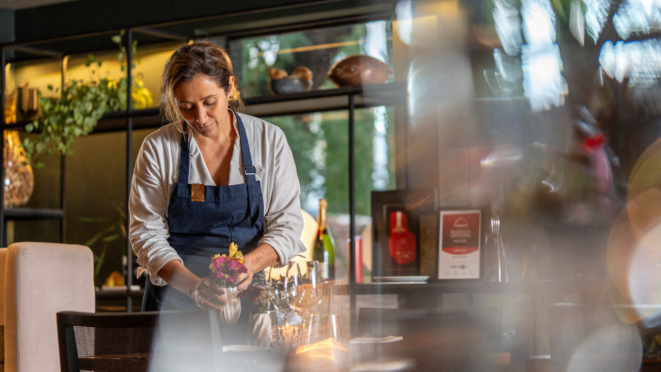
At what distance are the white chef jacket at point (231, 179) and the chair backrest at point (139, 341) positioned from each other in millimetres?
552

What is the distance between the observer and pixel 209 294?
127cm

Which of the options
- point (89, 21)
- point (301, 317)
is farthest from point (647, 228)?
point (89, 21)

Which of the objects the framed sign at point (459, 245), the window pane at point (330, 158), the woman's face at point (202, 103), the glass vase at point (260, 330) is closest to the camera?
the glass vase at point (260, 330)

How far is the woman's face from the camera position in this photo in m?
1.61

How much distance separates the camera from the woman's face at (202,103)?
5.29 ft

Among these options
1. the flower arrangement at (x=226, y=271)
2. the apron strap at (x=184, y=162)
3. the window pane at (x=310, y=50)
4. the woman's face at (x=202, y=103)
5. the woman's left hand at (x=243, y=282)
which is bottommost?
the woman's left hand at (x=243, y=282)

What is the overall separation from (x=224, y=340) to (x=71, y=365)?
11.8 inches

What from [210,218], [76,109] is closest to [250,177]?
[210,218]

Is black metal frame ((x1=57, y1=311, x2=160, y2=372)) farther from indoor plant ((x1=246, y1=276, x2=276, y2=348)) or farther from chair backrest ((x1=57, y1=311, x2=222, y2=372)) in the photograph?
indoor plant ((x1=246, y1=276, x2=276, y2=348))

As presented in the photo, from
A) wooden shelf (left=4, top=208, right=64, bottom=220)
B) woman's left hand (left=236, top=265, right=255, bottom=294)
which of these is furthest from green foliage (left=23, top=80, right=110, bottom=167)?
woman's left hand (left=236, top=265, right=255, bottom=294)

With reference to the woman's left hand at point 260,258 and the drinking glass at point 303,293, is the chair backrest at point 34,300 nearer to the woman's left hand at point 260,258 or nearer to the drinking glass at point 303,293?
the woman's left hand at point 260,258

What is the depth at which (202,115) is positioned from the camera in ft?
5.32

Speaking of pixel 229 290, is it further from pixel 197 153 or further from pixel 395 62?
pixel 395 62

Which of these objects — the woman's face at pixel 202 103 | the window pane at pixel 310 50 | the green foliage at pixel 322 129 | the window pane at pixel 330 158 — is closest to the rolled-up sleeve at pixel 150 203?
the woman's face at pixel 202 103
